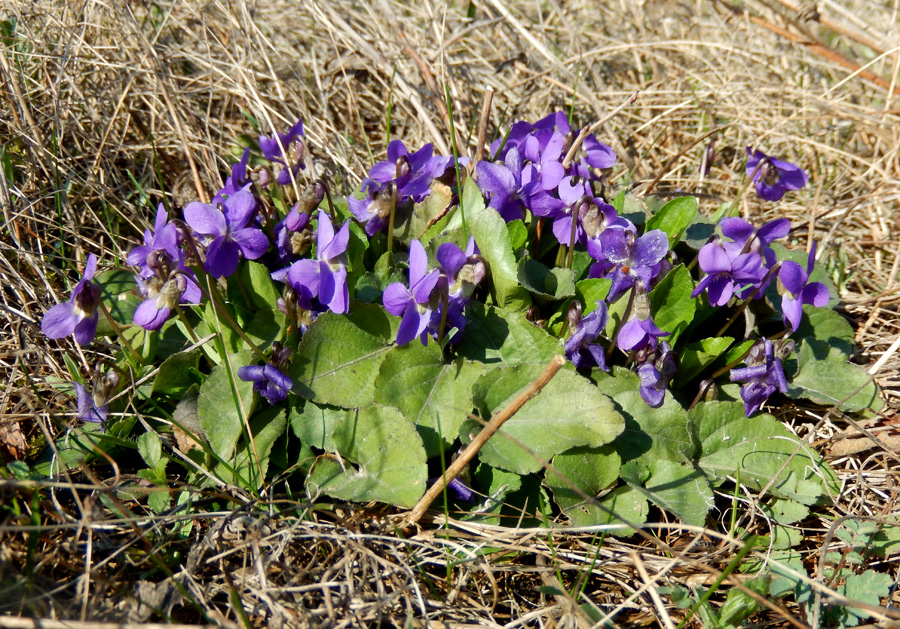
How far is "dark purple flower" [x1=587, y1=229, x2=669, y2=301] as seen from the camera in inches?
76.1

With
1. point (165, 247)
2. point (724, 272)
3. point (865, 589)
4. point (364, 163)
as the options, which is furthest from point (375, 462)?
point (364, 163)

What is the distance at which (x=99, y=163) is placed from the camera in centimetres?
301

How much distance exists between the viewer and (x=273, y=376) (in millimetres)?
1869

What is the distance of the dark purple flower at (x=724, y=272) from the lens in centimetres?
197

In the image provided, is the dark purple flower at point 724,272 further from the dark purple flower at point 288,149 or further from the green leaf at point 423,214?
the dark purple flower at point 288,149

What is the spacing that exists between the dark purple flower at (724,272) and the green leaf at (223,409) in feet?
4.38

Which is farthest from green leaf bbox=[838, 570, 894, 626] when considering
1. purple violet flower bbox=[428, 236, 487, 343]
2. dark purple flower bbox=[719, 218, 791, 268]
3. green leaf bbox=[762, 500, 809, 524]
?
purple violet flower bbox=[428, 236, 487, 343]

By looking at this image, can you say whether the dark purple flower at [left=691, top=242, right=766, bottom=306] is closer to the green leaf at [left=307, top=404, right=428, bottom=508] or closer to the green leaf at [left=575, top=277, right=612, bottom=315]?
the green leaf at [left=575, top=277, right=612, bottom=315]

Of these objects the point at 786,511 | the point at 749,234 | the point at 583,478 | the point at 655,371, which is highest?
the point at 749,234

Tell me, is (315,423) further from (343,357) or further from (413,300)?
(413,300)

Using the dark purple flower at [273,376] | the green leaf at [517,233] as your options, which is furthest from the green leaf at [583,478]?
the dark purple flower at [273,376]

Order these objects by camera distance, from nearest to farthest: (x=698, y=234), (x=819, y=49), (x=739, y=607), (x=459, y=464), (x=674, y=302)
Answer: (x=739, y=607)
(x=459, y=464)
(x=674, y=302)
(x=698, y=234)
(x=819, y=49)

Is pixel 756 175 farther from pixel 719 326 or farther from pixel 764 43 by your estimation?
pixel 764 43

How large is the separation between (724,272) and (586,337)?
0.44m
